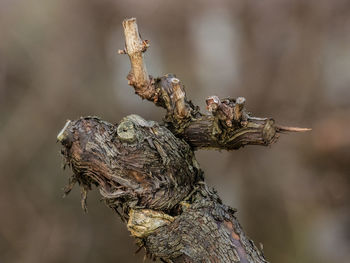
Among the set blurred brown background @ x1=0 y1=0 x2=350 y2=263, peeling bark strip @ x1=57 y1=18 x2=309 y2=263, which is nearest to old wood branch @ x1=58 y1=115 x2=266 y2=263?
peeling bark strip @ x1=57 y1=18 x2=309 y2=263

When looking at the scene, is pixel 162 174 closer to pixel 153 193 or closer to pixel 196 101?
pixel 153 193

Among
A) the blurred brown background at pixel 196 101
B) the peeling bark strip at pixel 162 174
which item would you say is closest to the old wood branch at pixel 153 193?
the peeling bark strip at pixel 162 174

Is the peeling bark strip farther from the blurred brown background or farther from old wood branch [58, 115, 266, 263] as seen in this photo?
the blurred brown background

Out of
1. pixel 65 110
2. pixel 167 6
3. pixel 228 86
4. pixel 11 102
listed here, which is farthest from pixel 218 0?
pixel 11 102

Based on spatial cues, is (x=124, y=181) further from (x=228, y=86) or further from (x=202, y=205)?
(x=228, y=86)

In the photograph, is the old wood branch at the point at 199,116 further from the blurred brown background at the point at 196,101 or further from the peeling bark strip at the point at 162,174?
the blurred brown background at the point at 196,101
